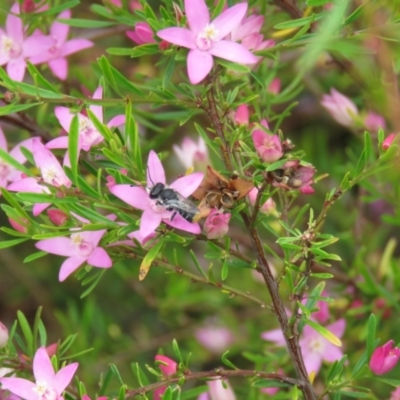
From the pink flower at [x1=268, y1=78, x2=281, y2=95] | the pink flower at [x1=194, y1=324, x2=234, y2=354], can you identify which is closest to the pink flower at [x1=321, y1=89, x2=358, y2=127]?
the pink flower at [x1=268, y1=78, x2=281, y2=95]

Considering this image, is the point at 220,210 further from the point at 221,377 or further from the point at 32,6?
the point at 32,6

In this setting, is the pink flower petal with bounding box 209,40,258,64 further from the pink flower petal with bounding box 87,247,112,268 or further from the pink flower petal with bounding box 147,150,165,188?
the pink flower petal with bounding box 87,247,112,268

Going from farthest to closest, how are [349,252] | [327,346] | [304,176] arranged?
1. [349,252]
2. [327,346]
3. [304,176]

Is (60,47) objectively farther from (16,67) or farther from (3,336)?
(3,336)

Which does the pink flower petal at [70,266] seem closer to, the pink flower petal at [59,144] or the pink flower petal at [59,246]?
the pink flower petal at [59,246]

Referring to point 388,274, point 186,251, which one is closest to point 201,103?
point 388,274

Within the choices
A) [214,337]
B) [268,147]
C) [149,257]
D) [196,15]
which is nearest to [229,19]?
[196,15]

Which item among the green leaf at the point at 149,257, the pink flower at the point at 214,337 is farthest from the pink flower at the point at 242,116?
the pink flower at the point at 214,337
